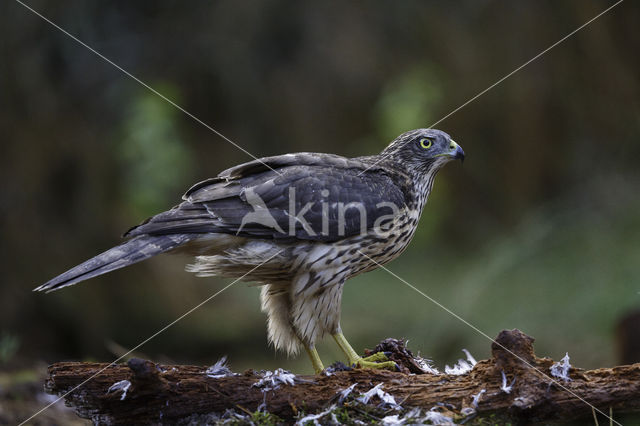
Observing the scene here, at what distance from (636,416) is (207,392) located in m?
2.11

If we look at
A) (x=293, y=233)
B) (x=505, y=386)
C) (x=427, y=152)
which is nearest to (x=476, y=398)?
(x=505, y=386)

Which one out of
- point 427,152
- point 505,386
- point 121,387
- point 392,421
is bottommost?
point 121,387

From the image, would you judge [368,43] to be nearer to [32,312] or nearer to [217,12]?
[217,12]

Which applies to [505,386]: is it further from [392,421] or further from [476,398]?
[392,421]

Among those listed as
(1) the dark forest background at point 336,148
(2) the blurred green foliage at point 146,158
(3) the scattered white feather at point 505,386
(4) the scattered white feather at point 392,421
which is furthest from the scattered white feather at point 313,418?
(2) the blurred green foliage at point 146,158

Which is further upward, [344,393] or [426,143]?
[426,143]

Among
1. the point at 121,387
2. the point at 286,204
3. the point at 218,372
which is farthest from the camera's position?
the point at 286,204

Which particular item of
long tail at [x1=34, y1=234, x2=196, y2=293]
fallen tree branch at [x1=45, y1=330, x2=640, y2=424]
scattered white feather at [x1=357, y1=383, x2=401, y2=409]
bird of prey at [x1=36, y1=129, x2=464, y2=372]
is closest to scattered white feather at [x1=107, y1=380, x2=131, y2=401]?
fallen tree branch at [x1=45, y1=330, x2=640, y2=424]

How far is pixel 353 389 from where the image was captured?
3.34 meters

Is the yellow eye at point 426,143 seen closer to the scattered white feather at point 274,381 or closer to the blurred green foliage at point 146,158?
the scattered white feather at point 274,381

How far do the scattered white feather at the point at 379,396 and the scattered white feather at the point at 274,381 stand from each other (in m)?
0.40

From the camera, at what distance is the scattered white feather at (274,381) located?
3.38 m

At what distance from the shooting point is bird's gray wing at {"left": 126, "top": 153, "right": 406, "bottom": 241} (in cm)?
414

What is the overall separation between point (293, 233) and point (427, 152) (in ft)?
4.68
